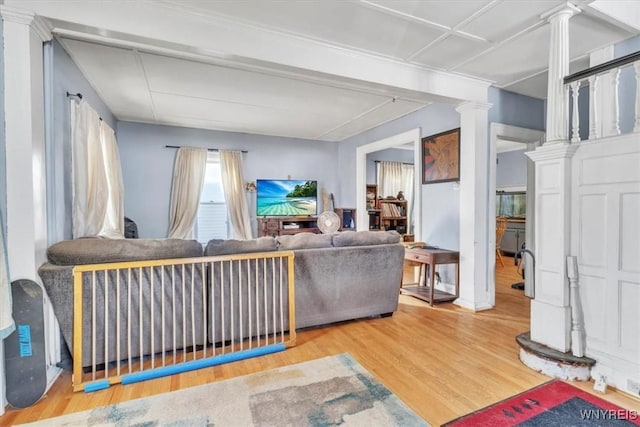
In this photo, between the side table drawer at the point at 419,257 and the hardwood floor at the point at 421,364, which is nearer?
the hardwood floor at the point at 421,364

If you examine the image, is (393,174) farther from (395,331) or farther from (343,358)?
(343,358)

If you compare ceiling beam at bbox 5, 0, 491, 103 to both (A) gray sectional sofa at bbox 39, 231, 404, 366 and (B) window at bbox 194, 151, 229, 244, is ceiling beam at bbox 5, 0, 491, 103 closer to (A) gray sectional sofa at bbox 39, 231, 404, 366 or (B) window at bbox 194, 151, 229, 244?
(A) gray sectional sofa at bbox 39, 231, 404, 366

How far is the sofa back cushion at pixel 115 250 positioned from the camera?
1990 mm

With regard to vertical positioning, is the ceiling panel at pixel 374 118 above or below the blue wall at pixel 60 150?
above

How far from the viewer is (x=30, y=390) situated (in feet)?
5.73

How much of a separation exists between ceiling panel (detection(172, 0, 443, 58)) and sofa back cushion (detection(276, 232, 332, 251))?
1.74 m

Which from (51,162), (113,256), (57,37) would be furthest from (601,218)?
(57,37)

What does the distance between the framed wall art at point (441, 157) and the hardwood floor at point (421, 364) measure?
168 centimetres

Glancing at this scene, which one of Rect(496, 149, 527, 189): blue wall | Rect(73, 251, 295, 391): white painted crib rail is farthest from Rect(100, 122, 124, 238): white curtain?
Rect(496, 149, 527, 189): blue wall

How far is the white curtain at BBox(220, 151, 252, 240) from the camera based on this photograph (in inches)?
225

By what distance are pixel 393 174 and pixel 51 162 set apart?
641 cm

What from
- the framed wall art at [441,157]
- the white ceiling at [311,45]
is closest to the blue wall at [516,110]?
the white ceiling at [311,45]

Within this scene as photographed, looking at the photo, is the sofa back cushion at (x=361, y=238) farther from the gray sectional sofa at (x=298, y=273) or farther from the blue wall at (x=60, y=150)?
the blue wall at (x=60, y=150)

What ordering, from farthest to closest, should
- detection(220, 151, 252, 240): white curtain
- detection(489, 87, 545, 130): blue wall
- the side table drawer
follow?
detection(220, 151, 252, 240): white curtain, detection(489, 87, 545, 130): blue wall, the side table drawer
